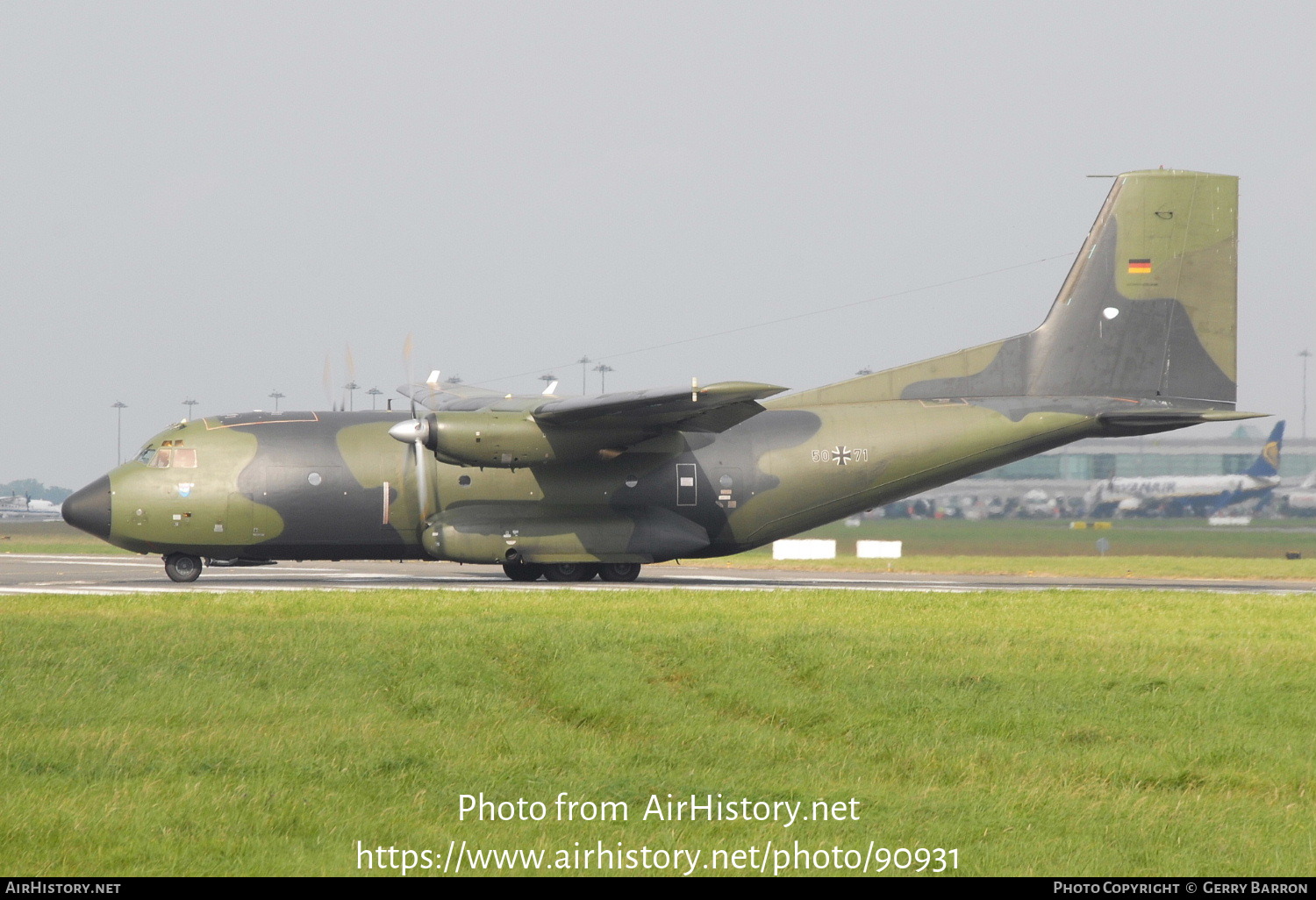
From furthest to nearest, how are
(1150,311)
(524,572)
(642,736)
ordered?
1. (524,572)
2. (1150,311)
3. (642,736)

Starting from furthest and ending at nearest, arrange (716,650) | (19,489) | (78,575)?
(19,489) < (78,575) < (716,650)

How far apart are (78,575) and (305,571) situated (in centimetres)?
548

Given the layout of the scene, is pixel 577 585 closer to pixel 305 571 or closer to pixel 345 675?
pixel 305 571

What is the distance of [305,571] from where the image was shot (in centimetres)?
3375

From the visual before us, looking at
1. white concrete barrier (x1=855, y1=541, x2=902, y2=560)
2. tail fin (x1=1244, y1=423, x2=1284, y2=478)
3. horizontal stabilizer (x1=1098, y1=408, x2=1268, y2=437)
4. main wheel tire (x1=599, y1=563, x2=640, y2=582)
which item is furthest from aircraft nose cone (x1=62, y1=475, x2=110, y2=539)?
tail fin (x1=1244, y1=423, x2=1284, y2=478)

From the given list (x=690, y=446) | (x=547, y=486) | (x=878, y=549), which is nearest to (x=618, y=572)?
(x=547, y=486)

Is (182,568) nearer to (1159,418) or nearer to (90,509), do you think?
(90,509)

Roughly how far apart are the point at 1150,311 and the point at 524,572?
1484cm

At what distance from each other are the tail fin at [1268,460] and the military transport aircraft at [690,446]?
131 feet

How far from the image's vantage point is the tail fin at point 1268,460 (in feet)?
209

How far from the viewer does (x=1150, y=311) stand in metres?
27.8


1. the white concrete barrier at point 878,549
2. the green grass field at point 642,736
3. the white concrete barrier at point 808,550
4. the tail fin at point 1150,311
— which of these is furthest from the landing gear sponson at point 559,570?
the white concrete barrier at point 878,549

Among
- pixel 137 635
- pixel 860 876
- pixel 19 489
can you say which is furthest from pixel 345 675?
pixel 19 489

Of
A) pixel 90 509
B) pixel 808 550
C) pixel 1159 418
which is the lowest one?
pixel 808 550
